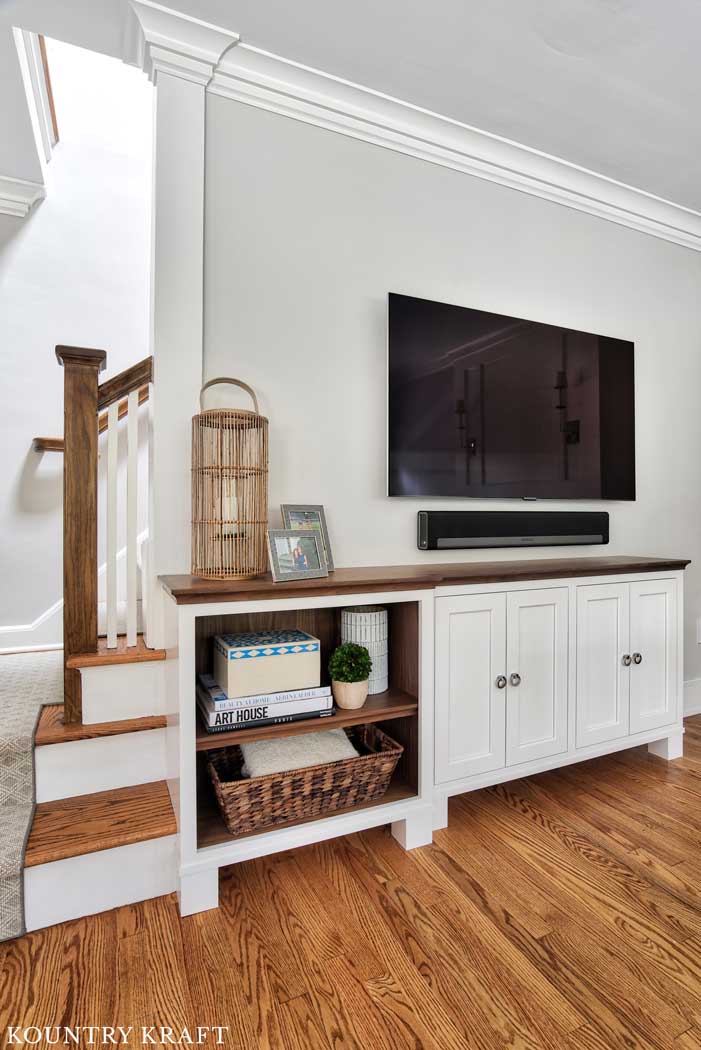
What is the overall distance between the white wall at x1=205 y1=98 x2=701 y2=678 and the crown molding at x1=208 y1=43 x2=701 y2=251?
42 millimetres

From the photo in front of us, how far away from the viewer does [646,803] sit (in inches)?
75.1

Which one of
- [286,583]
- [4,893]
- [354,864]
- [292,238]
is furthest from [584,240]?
[4,893]

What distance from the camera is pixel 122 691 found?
1.67 meters

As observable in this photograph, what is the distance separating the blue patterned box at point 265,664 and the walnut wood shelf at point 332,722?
3.8 inches

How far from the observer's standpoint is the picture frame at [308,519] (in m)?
1.79

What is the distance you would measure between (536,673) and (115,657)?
133 cm

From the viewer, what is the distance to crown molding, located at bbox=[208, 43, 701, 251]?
185cm

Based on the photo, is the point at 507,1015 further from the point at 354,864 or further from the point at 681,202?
the point at 681,202

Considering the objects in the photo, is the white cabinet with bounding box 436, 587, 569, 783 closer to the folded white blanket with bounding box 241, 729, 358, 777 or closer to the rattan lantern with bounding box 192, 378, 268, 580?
the folded white blanket with bounding box 241, 729, 358, 777

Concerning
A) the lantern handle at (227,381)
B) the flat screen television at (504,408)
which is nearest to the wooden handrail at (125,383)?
the lantern handle at (227,381)

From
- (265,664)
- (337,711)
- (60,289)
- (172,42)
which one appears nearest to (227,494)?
(265,664)

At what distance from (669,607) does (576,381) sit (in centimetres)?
100

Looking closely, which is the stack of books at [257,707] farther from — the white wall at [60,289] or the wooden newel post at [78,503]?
the white wall at [60,289]

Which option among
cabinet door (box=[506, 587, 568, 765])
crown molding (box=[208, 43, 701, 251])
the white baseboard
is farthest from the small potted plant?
the white baseboard
